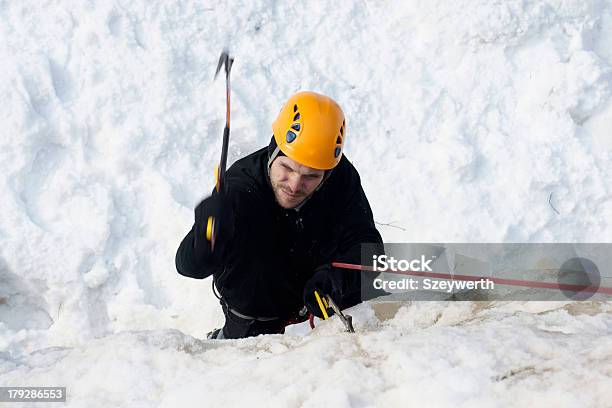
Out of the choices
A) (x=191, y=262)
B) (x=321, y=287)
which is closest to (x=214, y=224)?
(x=191, y=262)

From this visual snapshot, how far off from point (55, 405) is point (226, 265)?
135 cm

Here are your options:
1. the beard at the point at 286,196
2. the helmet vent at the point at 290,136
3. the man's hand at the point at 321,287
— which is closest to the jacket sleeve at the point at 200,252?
the beard at the point at 286,196

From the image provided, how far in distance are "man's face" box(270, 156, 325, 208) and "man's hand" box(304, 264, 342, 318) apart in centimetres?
47

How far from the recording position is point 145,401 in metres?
2.10

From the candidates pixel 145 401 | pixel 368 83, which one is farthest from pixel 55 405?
pixel 368 83

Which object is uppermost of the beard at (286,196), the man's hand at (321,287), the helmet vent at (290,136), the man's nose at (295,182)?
the helmet vent at (290,136)

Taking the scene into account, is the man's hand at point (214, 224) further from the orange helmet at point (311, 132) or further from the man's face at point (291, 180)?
the orange helmet at point (311, 132)

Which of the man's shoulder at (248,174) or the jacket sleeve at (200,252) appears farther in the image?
the man's shoulder at (248,174)

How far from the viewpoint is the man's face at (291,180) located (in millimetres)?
2998

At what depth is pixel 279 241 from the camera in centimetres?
331

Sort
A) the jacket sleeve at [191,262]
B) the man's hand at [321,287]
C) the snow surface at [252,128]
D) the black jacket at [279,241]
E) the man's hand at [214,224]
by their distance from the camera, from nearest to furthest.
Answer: the man's hand at [214,224] → the jacket sleeve at [191,262] → the black jacket at [279,241] → the man's hand at [321,287] → the snow surface at [252,128]

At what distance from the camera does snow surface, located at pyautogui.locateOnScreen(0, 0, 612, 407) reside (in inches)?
187

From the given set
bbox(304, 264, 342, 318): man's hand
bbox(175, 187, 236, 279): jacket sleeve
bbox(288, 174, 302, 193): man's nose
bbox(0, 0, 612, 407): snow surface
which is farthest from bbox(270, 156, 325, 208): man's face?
bbox(0, 0, 612, 407): snow surface

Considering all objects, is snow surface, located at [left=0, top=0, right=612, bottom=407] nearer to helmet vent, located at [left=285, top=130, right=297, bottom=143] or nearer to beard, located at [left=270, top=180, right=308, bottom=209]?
beard, located at [left=270, top=180, right=308, bottom=209]
